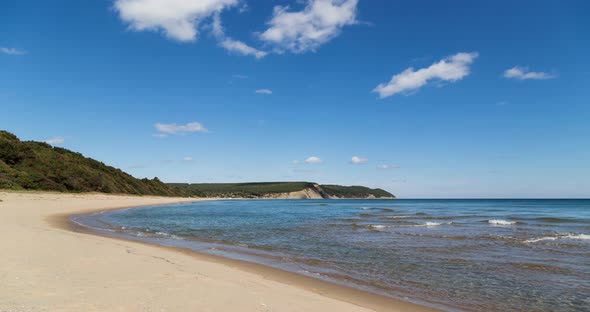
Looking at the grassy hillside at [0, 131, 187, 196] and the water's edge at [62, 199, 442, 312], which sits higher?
the grassy hillside at [0, 131, 187, 196]

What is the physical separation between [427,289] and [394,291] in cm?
106

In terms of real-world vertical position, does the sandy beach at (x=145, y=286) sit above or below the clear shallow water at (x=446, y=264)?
above

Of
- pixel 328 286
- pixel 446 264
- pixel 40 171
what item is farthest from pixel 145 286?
pixel 40 171

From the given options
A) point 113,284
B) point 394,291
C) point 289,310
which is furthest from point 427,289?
point 113,284

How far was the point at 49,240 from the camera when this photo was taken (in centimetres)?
1338

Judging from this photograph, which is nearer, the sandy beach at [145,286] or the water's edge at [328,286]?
the sandy beach at [145,286]

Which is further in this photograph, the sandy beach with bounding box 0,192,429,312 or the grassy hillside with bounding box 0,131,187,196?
the grassy hillside with bounding box 0,131,187,196

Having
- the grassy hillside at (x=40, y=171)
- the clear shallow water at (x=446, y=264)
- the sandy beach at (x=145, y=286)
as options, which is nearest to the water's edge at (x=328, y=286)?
the sandy beach at (x=145, y=286)

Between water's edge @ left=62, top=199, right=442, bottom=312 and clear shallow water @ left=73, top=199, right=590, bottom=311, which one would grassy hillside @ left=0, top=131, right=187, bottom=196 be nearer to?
clear shallow water @ left=73, top=199, right=590, bottom=311

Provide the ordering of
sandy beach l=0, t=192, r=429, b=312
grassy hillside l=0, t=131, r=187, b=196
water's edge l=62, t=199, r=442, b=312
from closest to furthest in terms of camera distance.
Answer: sandy beach l=0, t=192, r=429, b=312, water's edge l=62, t=199, r=442, b=312, grassy hillside l=0, t=131, r=187, b=196

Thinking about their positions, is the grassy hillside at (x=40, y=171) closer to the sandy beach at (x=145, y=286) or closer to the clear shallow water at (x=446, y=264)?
the clear shallow water at (x=446, y=264)

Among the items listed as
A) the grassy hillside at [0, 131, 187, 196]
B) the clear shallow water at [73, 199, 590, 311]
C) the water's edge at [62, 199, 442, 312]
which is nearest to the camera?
the water's edge at [62, 199, 442, 312]

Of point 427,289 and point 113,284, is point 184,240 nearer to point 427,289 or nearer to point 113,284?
point 113,284

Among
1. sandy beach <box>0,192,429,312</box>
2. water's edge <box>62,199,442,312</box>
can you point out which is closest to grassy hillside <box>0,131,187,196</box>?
sandy beach <box>0,192,429,312</box>
